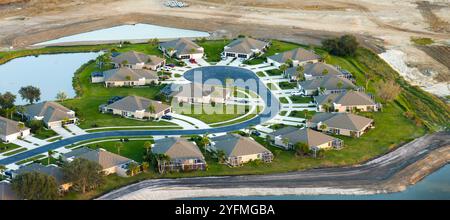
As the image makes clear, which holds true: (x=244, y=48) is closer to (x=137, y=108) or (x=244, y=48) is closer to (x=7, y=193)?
(x=137, y=108)

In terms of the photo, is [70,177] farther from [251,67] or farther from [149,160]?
[251,67]

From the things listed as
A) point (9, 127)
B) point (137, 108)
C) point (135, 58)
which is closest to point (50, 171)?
point (9, 127)

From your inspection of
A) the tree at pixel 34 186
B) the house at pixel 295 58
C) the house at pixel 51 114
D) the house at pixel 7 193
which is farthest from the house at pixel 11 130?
the house at pixel 295 58

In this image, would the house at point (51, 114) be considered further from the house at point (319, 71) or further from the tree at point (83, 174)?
the house at point (319, 71)

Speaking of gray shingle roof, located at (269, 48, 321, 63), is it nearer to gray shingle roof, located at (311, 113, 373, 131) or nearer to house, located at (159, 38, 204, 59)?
house, located at (159, 38, 204, 59)

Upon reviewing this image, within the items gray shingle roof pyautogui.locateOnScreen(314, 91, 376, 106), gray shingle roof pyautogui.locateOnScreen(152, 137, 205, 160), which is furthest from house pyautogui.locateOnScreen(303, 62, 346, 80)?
gray shingle roof pyautogui.locateOnScreen(152, 137, 205, 160)
